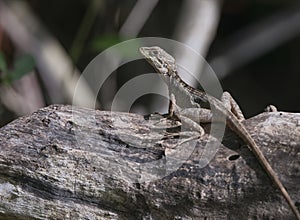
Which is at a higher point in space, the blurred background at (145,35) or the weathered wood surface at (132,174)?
the blurred background at (145,35)

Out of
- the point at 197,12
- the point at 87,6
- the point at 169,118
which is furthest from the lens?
the point at 87,6

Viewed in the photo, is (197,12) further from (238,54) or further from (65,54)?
(65,54)

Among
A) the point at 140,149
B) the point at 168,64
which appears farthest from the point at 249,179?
the point at 168,64

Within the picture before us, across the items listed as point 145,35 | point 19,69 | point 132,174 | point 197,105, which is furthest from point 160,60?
point 145,35

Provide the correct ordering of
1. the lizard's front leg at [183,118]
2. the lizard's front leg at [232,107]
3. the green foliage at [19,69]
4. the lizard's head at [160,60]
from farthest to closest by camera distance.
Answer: the green foliage at [19,69]
the lizard's head at [160,60]
the lizard's front leg at [232,107]
the lizard's front leg at [183,118]

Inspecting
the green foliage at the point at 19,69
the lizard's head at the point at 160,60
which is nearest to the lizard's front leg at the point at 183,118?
the lizard's head at the point at 160,60

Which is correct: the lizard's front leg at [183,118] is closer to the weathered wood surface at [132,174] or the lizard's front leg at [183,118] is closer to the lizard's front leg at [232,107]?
the weathered wood surface at [132,174]

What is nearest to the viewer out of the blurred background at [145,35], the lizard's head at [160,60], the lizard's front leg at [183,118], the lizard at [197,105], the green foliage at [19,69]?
the lizard at [197,105]
